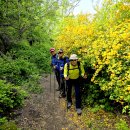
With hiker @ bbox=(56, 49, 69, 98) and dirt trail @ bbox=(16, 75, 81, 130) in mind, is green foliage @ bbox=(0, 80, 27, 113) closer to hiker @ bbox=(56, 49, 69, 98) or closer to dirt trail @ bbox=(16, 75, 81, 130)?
dirt trail @ bbox=(16, 75, 81, 130)

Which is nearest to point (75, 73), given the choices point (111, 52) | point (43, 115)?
point (43, 115)

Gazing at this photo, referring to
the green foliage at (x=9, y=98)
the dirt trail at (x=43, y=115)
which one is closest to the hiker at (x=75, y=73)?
the dirt trail at (x=43, y=115)

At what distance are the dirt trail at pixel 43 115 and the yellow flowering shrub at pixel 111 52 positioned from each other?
1686 mm

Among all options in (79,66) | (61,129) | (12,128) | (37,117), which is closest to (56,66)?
(79,66)

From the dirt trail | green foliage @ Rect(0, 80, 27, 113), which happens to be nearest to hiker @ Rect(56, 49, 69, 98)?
the dirt trail

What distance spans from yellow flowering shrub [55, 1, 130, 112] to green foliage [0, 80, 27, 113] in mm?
2563

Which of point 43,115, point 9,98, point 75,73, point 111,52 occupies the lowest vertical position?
point 43,115

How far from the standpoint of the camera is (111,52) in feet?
22.0

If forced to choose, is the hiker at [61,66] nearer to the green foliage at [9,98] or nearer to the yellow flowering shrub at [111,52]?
the yellow flowering shrub at [111,52]

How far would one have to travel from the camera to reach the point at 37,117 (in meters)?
8.86

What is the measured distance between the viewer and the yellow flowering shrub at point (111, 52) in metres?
6.85

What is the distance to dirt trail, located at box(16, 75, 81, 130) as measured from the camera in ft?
26.8

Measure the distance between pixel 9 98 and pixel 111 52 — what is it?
360 cm

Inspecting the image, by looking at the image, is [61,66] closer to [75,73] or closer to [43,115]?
[75,73]
